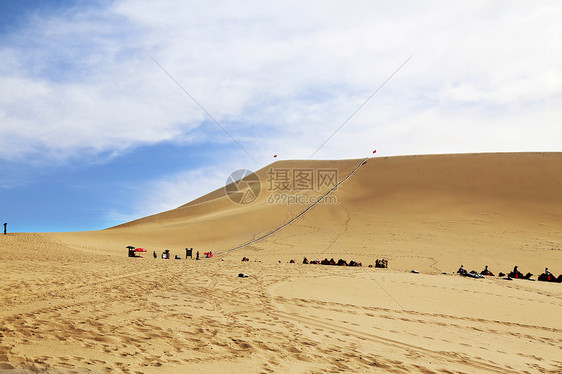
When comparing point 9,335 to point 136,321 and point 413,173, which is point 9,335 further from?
point 413,173

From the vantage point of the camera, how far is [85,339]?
4.94m

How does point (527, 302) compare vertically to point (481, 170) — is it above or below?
below

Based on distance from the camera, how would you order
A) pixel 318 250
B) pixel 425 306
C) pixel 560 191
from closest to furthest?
pixel 425 306 < pixel 318 250 < pixel 560 191

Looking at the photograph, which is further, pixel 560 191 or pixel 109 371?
pixel 560 191

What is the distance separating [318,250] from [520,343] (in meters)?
19.2

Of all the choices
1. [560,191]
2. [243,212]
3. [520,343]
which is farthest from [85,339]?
[560,191]

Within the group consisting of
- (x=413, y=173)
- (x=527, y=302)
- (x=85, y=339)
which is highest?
(x=413, y=173)

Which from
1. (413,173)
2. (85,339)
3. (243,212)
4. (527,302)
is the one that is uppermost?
(413,173)

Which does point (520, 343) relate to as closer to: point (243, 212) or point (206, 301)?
point (206, 301)

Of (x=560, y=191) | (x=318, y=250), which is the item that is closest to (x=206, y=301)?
(x=318, y=250)

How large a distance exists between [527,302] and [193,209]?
4789 cm

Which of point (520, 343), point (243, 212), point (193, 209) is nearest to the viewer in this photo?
point (520, 343)

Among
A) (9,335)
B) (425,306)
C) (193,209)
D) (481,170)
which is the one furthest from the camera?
(193,209)

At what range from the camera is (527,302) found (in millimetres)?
11453
